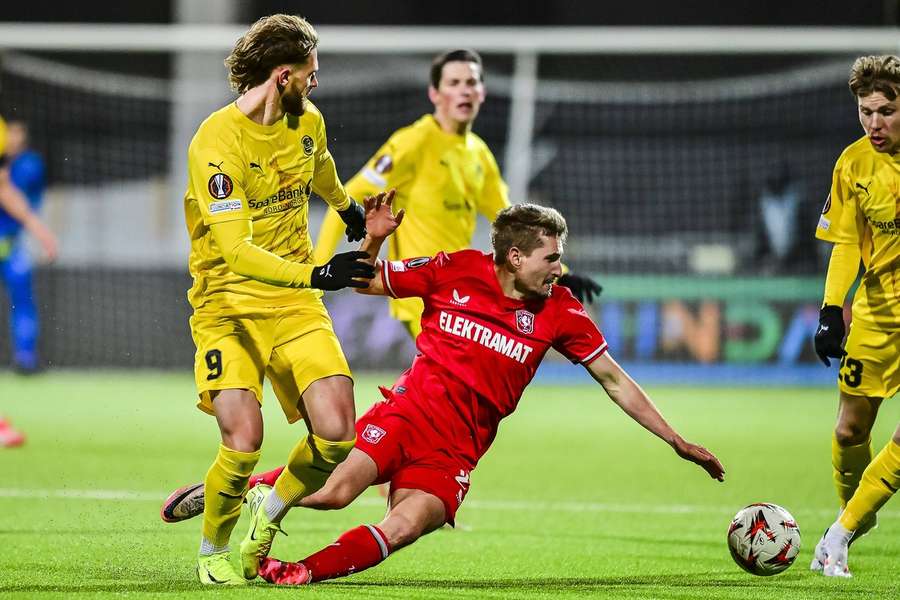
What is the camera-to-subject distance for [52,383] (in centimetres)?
1520

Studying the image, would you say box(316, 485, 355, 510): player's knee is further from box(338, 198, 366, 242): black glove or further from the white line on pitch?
the white line on pitch

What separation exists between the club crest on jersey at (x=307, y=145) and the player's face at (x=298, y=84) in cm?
15

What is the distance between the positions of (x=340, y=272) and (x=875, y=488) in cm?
249

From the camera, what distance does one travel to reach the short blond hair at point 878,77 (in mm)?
5816

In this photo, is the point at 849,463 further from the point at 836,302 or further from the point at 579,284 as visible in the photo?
the point at 579,284

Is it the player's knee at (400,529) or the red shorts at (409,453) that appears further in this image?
the red shorts at (409,453)

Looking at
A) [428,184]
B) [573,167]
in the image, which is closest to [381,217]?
[428,184]

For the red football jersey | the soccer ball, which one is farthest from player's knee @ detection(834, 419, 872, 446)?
the red football jersey

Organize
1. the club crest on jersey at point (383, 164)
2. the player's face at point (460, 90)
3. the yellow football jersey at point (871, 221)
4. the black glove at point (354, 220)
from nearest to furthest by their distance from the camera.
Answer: the yellow football jersey at point (871, 221), the black glove at point (354, 220), the player's face at point (460, 90), the club crest on jersey at point (383, 164)

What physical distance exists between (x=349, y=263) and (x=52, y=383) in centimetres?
1096

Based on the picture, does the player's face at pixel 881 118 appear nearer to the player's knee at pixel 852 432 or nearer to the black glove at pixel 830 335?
the black glove at pixel 830 335

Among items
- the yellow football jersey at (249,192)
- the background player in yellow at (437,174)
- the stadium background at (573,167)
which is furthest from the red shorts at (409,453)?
the stadium background at (573,167)

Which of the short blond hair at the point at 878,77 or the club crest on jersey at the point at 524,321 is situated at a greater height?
the short blond hair at the point at 878,77

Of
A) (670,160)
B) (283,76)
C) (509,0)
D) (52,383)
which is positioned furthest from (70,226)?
(283,76)
